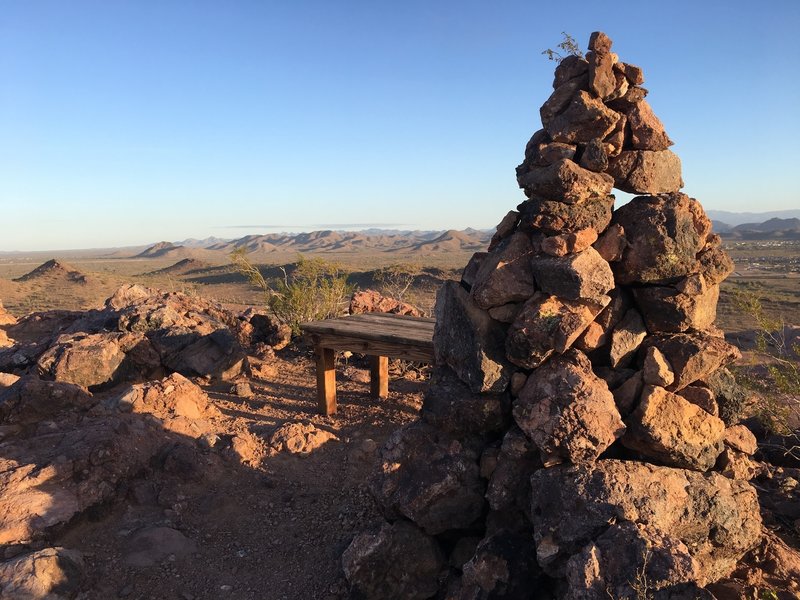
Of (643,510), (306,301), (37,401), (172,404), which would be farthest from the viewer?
(306,301)

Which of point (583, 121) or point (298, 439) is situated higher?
point (583, 121)

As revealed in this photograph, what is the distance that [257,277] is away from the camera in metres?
11.2

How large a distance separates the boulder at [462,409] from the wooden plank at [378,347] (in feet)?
6.80

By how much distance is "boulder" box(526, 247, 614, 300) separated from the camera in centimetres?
314

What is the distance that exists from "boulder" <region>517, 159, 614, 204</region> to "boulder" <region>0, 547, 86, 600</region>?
382 centimetres

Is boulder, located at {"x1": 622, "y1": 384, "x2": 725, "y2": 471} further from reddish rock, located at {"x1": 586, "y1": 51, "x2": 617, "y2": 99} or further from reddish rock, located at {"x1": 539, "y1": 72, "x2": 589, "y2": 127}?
reddish rock, located at {"x1": 586, "y1": 51, "x2": 617, "y2": 99}

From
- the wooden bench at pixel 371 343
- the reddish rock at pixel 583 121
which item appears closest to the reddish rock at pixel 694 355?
the reddish rock at pixel 583 121

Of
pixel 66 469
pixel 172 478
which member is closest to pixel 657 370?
pixel 172 478

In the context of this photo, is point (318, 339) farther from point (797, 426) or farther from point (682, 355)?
point (797, 426)

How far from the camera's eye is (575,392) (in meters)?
3.05

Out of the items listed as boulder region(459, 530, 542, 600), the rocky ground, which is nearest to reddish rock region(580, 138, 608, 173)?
boulder region(459, 530, 542, 600)

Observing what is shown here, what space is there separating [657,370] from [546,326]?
0.67 meters

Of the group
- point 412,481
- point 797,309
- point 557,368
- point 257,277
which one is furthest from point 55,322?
point 797,309

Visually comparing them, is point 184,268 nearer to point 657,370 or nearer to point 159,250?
point 657,370
